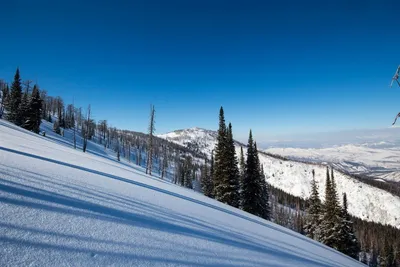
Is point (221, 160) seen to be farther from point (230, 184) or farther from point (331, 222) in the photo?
point (331, 222)

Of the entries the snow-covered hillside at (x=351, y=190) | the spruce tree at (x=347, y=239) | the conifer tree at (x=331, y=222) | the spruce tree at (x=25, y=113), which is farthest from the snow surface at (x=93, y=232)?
the snow-covered hillside at (x=351, y=190)

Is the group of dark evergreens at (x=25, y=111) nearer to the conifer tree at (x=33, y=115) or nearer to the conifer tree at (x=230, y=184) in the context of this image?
the conifer tree at (x=33, y=115)

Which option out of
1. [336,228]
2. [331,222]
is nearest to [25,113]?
[331,222]

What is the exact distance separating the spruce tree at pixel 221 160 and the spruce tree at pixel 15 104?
38603 millimetres

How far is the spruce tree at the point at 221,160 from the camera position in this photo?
25.8 meters

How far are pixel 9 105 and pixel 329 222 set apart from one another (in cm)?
6092

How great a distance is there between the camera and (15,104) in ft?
132

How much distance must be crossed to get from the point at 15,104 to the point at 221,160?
143 ft

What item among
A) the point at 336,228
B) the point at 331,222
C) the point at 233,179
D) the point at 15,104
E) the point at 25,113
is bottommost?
the point at 336,228

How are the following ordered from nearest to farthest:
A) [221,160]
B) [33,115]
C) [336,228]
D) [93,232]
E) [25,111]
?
1. [93,232]
2. [336,228]
3. [221,160]
4. [25,111]
5. [33,115]

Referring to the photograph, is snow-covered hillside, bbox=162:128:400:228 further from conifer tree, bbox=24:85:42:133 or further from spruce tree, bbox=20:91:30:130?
spruce tree, bbox=20:91:30:130

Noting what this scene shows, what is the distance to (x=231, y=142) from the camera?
27.5 m

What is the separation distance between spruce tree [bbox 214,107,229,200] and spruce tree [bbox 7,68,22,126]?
1520 inches

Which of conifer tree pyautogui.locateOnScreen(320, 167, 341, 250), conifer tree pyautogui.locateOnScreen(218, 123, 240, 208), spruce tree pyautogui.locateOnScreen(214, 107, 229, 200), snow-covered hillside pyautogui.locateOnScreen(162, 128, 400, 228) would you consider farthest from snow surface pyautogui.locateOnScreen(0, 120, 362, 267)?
snow-covered hillside pyautogui.locateOnScreen(162, 128, 400, 228)
